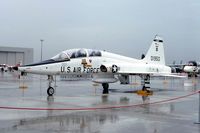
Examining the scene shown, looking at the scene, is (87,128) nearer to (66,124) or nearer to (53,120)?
→ (66,124)

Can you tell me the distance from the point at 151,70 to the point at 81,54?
506 centimetres

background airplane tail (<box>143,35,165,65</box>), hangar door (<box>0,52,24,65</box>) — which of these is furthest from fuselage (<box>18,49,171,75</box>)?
hangar door (<box>0,52,24,65</box>)

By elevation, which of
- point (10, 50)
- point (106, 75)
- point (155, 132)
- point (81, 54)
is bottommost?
point (155, 132)

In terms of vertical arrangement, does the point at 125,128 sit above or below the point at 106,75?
below

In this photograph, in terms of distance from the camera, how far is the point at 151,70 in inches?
762

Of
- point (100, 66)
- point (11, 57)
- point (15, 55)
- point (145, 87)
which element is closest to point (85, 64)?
point (100, 66)

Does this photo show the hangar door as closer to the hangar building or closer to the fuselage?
the hangar building

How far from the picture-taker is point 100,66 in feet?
57.3

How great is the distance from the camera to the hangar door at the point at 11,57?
103938 mm

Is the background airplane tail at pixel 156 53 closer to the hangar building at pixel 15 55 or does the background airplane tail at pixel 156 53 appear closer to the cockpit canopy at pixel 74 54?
the cockpit canopy at pixel 74 54

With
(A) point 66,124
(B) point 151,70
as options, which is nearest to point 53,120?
(A) point 66,124

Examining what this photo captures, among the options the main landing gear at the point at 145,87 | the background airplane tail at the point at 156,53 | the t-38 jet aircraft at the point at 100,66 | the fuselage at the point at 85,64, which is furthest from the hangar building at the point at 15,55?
the main landing gear at the point at 145,87

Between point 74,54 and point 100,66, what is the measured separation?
1.76m

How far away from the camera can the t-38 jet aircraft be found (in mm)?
15523
